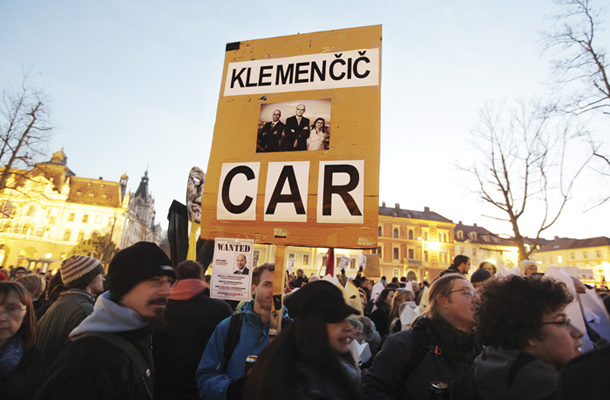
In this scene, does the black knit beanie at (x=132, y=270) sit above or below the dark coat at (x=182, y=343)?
above

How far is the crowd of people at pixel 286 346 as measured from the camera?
1534 mm

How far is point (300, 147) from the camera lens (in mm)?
3387

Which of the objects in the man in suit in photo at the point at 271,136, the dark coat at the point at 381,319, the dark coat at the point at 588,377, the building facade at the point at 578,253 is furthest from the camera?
the building facade at the point at 578,253

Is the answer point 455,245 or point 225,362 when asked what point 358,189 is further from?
point 455,245

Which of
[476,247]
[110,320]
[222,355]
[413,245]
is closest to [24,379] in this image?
[110,320]

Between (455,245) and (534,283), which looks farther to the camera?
(455,245)

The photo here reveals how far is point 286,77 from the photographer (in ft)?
12.2

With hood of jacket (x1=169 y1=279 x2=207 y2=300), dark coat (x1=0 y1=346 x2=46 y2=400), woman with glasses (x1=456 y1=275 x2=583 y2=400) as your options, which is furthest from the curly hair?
dark coat (x1=0 y1=346 x2=46 y2=400)

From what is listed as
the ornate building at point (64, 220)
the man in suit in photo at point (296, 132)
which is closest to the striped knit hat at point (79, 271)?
the man in suit in photo at point (296, 132)

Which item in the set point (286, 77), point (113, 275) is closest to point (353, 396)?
point (113, 275)

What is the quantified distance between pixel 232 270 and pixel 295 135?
1519 millimetres

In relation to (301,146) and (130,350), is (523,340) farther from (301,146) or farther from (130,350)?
(301,146)

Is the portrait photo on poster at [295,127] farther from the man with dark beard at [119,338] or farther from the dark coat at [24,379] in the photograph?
the dark coat at [24,379]

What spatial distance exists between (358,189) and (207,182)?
1.62 metres
